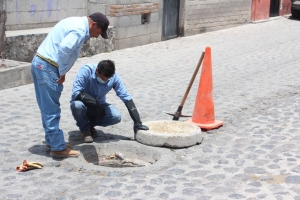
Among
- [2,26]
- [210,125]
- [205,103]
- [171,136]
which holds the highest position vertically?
[2,26]

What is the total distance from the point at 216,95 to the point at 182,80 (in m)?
1.22

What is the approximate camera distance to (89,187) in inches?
178

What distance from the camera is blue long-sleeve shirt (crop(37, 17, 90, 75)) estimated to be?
4.72m

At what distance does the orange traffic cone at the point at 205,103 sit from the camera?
6344 millimetres

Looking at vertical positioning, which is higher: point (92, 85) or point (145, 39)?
point (92, 85)

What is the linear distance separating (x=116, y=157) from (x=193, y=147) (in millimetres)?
842

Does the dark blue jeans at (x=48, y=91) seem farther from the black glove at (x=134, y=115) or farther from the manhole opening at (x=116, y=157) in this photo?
the black glove at (x=134, y=115)

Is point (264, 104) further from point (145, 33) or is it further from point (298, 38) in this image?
point (298, 38)

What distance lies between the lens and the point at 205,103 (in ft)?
20.9

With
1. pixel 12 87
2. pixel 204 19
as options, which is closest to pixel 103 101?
pixel 12 87

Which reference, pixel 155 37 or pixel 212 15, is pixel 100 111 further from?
pixel 212 15

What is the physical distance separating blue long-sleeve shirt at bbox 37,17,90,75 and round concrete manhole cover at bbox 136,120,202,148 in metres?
1.24

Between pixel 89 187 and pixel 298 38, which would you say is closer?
pixel 89 187

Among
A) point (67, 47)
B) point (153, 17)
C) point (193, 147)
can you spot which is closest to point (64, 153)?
point (67, 47)
